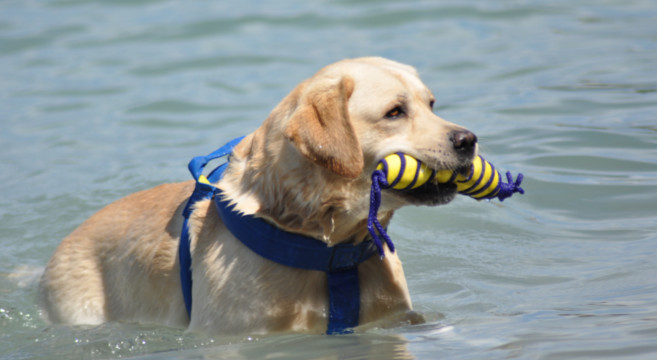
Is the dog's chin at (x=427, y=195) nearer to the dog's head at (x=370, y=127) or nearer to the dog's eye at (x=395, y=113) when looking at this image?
the dog's head at (x=370, y=127)

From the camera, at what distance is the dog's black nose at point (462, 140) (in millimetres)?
4504

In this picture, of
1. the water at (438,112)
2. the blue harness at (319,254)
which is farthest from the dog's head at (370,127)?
the water at (438,112)

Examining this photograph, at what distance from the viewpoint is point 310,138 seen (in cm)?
→ 440

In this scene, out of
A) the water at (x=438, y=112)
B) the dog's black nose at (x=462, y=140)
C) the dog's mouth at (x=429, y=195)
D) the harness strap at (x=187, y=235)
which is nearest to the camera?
the dog's black nose at (x=462, y=140)

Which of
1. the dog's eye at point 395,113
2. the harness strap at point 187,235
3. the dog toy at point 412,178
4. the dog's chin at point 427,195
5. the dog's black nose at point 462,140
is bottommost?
the harness strap at point 187,235

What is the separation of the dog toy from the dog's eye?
0.25 metres

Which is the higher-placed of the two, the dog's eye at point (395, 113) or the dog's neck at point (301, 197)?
the dog's eye at point (395, 113)

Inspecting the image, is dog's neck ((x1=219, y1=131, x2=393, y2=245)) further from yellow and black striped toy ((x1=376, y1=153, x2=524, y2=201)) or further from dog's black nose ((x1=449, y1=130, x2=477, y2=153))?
dog's black nose ((x1=449, y1=130, x2=477, y2=153))

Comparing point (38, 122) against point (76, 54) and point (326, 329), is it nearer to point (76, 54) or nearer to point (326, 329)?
point (76, 54)

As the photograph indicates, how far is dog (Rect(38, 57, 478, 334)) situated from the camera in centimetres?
452

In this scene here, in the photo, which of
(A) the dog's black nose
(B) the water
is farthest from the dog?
(B) the water

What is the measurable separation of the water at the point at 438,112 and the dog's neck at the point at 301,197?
610 millimetres

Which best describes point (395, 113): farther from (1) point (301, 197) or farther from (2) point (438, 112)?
(2) point (438, 112)

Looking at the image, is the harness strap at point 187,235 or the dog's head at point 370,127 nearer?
the dog's head at point 370,127
